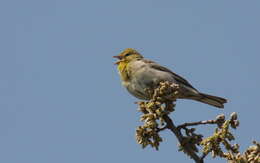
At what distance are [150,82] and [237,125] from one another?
4.01m

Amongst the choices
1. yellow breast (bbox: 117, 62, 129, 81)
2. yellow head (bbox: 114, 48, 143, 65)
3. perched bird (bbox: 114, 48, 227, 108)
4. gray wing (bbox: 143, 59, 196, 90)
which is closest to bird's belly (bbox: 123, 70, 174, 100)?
perched bird (bbox: 114, 48, 227, 108)

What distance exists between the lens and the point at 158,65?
7.96m

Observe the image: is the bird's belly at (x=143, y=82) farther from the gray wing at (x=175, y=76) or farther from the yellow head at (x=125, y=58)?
the gray wing at (x=175, y=76)

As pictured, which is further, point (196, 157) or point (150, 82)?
point (150, 82)

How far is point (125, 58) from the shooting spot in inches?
339

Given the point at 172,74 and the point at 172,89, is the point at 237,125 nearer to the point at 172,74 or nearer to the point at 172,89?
the point at 172,89

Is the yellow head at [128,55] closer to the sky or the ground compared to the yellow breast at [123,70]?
closer to the sky

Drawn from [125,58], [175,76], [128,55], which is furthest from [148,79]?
[128,55]

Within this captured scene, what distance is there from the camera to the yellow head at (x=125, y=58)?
779cm

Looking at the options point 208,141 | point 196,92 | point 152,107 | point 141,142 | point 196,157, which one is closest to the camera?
point 196,157

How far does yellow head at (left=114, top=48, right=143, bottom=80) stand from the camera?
25.6 feet

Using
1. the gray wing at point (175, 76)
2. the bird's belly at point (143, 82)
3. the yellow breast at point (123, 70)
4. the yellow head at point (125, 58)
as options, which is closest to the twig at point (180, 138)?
the bird's belly at point (143, 82)

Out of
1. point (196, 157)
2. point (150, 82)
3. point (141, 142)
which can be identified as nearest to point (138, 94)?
point (150, 82)

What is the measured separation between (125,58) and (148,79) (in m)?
1.58
